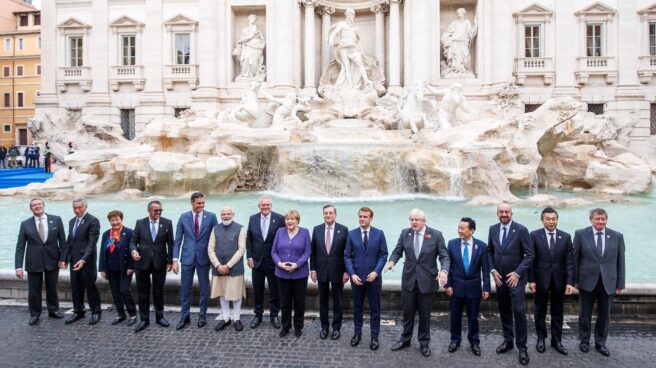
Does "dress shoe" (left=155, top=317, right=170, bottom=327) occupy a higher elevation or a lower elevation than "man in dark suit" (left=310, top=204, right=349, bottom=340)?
lower

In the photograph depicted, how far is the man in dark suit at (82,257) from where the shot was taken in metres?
4.88

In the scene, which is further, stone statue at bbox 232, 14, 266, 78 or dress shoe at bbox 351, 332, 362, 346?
stone statue at bbox 232, 14, 266, 78

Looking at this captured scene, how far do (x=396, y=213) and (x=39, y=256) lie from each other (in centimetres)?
706

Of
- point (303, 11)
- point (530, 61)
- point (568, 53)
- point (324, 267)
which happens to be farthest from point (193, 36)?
point (324, 267)

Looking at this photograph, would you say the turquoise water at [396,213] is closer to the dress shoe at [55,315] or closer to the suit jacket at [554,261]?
the dress shoe at [55,315]

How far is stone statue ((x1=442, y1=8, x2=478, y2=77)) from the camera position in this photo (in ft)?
68.6

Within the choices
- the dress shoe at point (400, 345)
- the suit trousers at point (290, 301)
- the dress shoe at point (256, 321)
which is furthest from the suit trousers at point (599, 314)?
the dress shoe at point (256, 321)

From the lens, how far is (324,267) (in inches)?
177

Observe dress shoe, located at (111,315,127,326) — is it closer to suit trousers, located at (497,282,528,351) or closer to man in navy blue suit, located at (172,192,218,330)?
man in navy blue suit, located at (172,192,218,330)

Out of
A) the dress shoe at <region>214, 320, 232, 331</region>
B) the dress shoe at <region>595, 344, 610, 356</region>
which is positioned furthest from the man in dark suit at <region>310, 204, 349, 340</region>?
the dress shoe at <region>595, 344, 610, 356</region>

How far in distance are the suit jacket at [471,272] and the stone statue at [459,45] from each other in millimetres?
18089

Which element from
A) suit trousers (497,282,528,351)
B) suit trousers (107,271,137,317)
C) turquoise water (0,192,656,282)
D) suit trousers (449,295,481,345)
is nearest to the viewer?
suit trousers (497,282,528,351)

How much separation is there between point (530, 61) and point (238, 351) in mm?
20413

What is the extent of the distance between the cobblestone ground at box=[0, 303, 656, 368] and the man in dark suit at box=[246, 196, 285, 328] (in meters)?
0.18
